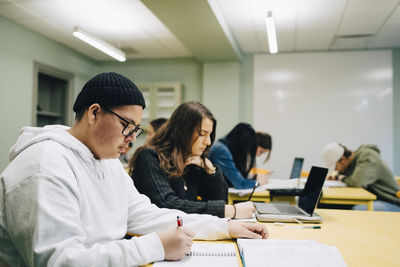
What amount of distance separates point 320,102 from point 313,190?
4345 millimetres

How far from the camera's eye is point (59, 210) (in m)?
0.74

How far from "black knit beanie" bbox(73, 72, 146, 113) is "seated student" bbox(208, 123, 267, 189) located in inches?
74.1

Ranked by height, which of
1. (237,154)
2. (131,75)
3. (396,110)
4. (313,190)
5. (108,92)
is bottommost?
(313,190)

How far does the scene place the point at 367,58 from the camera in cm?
541

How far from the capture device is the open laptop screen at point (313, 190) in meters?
1.54

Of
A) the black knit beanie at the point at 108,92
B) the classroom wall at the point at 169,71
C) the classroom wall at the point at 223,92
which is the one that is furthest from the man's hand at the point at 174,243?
the classroom wall at the point at 169,71

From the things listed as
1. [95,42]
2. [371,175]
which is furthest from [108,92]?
[95,42]

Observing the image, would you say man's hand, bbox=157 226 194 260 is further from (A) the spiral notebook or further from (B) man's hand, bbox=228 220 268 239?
(B) man's hand, bbox=228 220 268 239

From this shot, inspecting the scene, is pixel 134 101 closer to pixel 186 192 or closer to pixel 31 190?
pixel 31 190

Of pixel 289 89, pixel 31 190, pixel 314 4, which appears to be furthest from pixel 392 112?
pixel 31 190

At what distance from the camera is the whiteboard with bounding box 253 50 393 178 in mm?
5348

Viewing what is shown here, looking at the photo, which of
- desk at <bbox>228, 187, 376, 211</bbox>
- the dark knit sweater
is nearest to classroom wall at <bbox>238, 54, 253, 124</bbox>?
desk at <bbox>228, 187, 376, 211</bbox>

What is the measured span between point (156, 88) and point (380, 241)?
17.0ft

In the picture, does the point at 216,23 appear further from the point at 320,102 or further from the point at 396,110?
the point at 396,110
